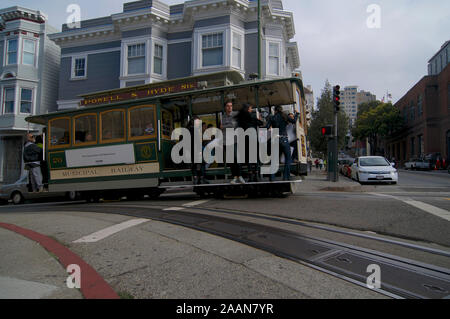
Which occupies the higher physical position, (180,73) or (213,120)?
(180,73)

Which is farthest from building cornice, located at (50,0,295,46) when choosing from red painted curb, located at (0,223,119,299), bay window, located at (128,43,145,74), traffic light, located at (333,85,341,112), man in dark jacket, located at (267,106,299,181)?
red painted curb, located at (0,223,119,299)

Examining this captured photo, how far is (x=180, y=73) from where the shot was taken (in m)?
18.5

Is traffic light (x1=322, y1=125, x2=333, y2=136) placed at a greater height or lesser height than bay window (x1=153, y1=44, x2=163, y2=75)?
lesser

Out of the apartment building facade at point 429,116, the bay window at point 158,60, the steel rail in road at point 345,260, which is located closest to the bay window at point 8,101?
the bay window at point 158,60

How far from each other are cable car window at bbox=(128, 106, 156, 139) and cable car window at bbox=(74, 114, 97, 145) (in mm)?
1422

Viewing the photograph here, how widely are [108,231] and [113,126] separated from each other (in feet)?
17.9

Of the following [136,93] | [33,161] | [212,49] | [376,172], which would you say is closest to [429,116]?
[376,172]

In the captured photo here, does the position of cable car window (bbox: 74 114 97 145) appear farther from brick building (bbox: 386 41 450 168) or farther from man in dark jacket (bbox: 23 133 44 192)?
brick building (bbox: 386 41 450 168)

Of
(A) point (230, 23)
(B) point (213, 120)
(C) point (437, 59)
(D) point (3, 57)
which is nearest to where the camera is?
(B) point (213, 120)

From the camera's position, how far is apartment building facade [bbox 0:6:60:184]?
20578mm
